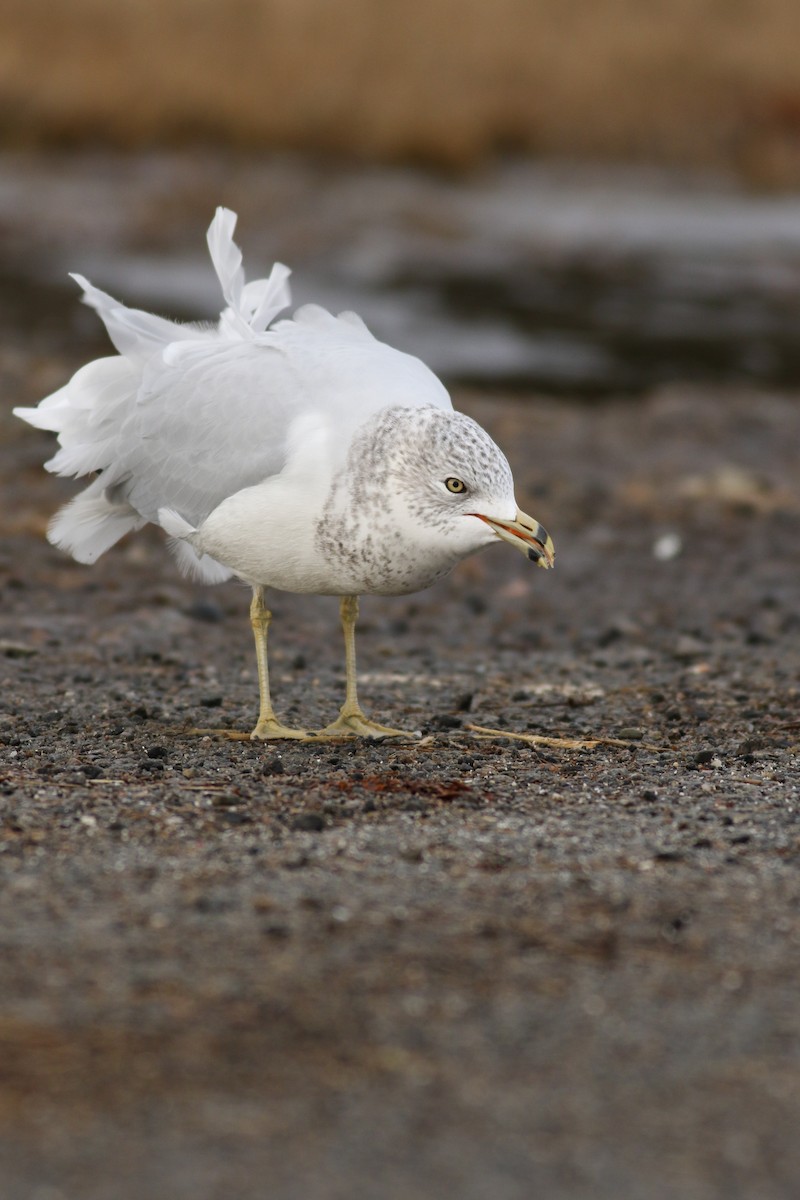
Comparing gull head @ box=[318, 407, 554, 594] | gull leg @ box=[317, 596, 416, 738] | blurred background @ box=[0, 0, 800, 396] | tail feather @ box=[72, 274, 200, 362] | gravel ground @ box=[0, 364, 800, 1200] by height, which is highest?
blurred background @ box=[0, 0, 800, 396]

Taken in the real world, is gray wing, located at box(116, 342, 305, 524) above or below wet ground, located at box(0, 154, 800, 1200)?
above

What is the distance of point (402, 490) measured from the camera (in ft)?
17.8

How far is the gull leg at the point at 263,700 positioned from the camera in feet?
20.1

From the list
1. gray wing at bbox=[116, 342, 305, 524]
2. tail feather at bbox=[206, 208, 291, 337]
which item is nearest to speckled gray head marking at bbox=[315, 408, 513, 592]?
gray wing at bbox=[116, 342, 305, 524]

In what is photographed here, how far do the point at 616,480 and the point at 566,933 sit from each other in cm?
781

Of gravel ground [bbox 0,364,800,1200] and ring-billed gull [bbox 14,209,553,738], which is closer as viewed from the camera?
gravel ground [bbox 0,364,800,1200]

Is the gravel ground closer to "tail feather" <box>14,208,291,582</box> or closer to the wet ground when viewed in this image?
the wet ground

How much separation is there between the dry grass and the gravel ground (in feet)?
59.4

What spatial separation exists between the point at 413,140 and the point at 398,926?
22.1 meters

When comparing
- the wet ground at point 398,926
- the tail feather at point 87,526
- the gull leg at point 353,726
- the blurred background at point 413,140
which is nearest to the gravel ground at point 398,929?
the wet ground at point 398,926

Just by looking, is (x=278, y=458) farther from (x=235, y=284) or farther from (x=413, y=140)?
(x=413, y=140)

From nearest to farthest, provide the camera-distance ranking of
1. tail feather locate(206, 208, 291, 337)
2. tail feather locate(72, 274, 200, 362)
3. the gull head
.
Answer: the gull head
tail feather locate(206, 208, 291, 337)
tail feather locate(72, 274, 200, 362)

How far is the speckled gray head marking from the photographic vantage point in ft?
17.7

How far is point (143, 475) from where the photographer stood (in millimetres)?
6449
